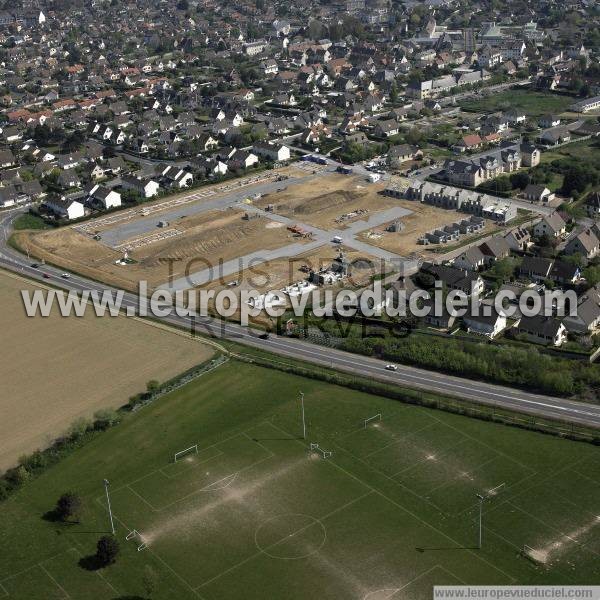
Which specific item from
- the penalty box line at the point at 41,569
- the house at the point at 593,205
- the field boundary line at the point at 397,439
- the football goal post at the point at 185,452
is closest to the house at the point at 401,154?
the house at the point at 593,205

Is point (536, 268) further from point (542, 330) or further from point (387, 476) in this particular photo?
point (387, 476)

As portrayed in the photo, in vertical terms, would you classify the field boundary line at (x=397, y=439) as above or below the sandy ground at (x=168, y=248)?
below

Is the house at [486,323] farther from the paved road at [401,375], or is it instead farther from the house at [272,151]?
the house at [272,151]

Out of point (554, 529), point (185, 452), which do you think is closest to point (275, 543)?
point (185, 452)

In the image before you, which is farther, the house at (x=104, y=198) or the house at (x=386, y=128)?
the house at (x=386, y=128)

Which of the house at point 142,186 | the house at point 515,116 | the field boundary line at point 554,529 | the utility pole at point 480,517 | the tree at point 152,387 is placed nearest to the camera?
the field boundary line at point 554,529

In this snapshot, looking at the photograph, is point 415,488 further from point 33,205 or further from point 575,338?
point 33,205

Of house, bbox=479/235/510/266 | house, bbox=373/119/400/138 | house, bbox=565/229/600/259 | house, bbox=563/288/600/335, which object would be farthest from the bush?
house, bbox=373/119/400/138

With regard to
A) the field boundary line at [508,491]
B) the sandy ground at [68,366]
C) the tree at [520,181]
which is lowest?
the field boundary line at [508,491]
